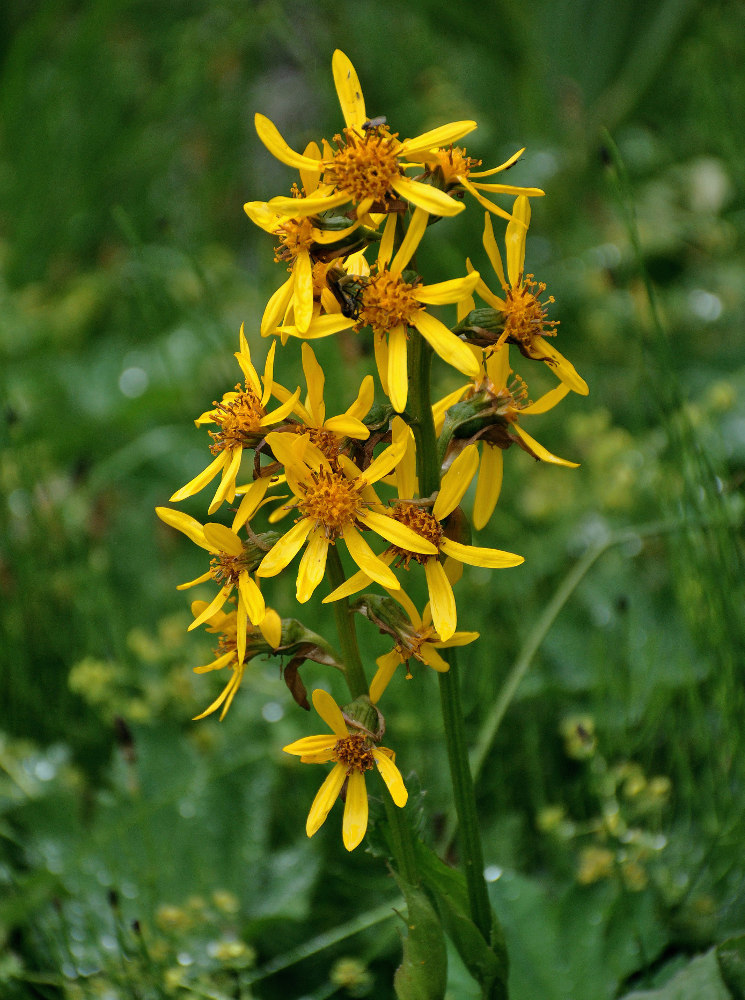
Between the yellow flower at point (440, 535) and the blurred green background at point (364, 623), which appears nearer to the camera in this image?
the yellow flower at point (440, 535)

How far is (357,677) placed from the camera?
857 millimetres

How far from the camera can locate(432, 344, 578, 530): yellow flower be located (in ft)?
2.77

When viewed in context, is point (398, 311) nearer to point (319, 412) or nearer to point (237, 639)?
point (319, 412)

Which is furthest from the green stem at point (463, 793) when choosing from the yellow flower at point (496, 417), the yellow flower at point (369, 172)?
the yellow flower at point (369, 172)

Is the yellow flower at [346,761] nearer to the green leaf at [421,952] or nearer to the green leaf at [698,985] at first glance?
the green leaf at [421,952]

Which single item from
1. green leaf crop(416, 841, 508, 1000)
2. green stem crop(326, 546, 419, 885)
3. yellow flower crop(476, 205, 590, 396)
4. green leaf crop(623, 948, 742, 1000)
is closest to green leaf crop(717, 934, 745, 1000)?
green leaf crop(623, 948, 742, 1000)

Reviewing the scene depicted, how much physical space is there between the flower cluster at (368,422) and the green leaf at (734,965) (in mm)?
486

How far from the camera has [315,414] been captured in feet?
2.72

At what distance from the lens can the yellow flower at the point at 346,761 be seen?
31.7 inches

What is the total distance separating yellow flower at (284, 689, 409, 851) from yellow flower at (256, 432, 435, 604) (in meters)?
0.13

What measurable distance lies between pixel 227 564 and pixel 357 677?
0.56 ft

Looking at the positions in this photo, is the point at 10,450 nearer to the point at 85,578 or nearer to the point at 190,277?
the point at 85,578

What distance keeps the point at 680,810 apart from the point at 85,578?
130cm

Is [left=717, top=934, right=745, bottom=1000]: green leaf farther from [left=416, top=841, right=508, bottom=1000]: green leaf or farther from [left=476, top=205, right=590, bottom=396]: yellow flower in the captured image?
[left=476, top=205, right=590, bottom=396]: yellow flower
